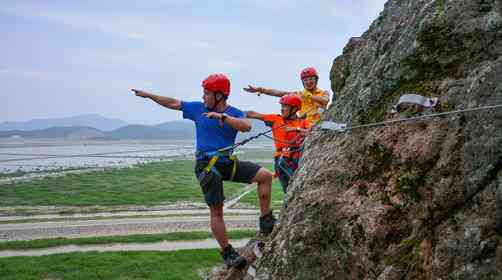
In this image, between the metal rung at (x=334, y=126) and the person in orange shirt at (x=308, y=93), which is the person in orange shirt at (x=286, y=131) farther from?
the metal rung at (x=334, y=126)

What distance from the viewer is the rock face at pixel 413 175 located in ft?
11.1

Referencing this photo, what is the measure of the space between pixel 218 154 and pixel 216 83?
1172 mm

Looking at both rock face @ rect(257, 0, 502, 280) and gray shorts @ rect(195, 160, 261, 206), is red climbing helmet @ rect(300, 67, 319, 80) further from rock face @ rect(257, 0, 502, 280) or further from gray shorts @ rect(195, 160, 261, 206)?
rock face @ rect(257, 0, 502, 280)

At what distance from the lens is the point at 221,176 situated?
22.7 ft

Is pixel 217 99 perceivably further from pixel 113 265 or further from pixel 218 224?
pixel 113 265

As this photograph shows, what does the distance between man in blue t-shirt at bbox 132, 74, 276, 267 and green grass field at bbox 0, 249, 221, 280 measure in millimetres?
12822

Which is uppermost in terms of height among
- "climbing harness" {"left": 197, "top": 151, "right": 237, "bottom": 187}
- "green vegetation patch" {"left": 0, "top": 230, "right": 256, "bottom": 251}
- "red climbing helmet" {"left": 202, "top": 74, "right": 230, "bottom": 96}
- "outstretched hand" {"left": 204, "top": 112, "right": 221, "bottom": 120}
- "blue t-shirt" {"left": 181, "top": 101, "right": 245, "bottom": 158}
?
"red climbing helmet" {"left": 202, "top": 74, "right": 230, "bottom": 96}

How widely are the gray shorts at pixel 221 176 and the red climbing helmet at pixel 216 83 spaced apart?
1212 millimetres

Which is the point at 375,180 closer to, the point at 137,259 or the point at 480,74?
the point at 480,74

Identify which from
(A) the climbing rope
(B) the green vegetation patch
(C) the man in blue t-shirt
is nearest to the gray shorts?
(C) the man in blue t-shirt

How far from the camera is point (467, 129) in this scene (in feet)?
11.9

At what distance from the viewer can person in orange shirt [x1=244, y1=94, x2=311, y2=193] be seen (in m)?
8.52

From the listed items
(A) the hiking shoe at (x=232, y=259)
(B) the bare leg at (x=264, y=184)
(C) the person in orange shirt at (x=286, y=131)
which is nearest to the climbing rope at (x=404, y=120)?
(B) the bare leg at (x=264, y=184)

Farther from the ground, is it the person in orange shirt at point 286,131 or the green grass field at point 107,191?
the person in orange shirt at point 286,131
